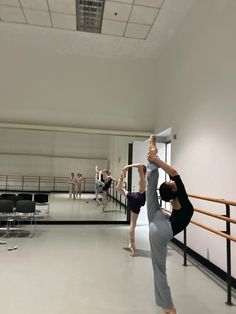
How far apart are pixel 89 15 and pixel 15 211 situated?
4.42 m

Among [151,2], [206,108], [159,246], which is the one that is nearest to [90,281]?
[159,246]

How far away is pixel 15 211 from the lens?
5863 millimetres

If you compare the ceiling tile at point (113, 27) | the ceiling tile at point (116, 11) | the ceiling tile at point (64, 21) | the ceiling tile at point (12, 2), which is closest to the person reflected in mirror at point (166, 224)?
the ceiling tile at point (116, 11)

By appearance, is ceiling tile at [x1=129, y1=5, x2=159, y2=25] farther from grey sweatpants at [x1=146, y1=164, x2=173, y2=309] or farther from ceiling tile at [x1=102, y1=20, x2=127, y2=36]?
grey sweatpants at [x1=146, y1=164, x2=173, y2=309]

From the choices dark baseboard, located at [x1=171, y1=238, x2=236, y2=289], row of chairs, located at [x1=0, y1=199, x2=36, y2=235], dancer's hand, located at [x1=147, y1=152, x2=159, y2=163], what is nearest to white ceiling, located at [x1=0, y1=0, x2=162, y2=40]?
row of chairs, located at [x1=0, y1=199, x2=36, y2=235]

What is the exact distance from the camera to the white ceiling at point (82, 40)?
217 inches

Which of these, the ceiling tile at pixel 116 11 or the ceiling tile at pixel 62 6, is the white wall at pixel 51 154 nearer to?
the ceiling tile at pixel 116 11

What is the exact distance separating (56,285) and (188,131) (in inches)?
137

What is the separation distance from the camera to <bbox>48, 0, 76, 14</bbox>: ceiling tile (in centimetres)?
534

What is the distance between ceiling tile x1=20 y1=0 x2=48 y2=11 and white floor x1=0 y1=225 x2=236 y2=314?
4660 millimetres

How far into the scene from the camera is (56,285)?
3350 millimetres

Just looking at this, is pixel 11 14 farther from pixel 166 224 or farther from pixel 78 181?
pixel 166 224

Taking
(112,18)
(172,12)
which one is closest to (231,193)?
(172,12)

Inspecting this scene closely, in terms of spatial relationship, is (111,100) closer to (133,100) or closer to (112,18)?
(133,100)
